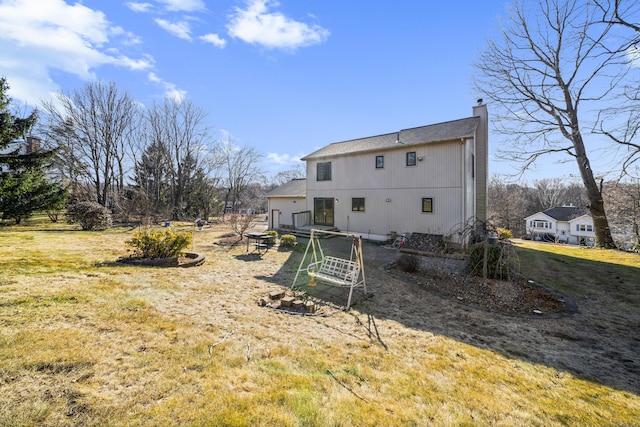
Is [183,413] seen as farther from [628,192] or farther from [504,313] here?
[628,192]

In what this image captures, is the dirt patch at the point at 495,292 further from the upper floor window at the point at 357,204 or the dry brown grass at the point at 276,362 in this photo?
the upper floor window at the point at 357,204

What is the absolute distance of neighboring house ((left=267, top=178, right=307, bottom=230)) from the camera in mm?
18084

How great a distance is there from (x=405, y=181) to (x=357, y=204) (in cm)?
310

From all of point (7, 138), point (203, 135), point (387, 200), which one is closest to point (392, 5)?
point (387, 200)

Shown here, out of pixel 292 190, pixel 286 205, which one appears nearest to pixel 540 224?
pixel 292 190

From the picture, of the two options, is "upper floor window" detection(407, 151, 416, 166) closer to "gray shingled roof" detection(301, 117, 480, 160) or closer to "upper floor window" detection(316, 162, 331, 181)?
"gray shingled roof" detection(301, 117, 480, 160)

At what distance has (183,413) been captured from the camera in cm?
224

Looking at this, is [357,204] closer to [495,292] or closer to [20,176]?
[495,292]

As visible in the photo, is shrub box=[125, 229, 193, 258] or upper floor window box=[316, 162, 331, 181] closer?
shrub box=[125, 229, 193, 258]

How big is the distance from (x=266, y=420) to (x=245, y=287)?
170 inches

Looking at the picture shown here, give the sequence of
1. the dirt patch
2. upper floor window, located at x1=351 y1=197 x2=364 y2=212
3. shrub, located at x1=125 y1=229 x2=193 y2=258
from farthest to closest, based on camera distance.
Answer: upper floor window, located at x1=351 y1=197 x2=364 y2=212 < shrub, located at x1=125 y1=229 x2=193 y2=258 < the dirt patch

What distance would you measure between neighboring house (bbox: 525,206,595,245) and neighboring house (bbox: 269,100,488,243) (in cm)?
3454

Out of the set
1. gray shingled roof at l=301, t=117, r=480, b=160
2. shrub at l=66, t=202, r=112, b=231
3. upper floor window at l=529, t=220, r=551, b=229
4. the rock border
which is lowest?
the rock border

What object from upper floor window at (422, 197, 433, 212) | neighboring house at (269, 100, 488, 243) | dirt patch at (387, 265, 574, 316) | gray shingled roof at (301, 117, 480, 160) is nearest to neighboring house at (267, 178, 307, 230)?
neighboring house at (269, 100, 488, 243)
